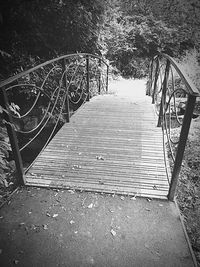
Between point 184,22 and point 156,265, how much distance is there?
43.3 feet

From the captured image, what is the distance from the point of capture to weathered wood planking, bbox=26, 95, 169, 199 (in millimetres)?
2467

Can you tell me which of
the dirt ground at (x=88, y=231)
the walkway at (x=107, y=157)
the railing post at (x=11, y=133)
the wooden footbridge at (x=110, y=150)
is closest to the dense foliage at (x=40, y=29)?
the wooden footbridge at (x=110, y=150)

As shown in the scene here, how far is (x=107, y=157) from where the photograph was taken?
117 inches

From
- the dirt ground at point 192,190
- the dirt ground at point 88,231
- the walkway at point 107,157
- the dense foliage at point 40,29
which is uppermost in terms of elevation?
the dense foliage at point 40,29

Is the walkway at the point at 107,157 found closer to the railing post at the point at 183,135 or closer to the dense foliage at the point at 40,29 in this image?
the railing post at the point at 183,135

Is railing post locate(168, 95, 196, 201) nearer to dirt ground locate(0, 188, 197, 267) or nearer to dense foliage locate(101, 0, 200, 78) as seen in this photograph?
dirt ground locate(0, 188, 197, 267)

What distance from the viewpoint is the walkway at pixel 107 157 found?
247 centimetres

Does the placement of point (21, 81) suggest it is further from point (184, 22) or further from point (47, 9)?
point (184, 22)

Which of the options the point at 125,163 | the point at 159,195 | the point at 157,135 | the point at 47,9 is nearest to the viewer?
the point at 159,195

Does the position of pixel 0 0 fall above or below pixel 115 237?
above

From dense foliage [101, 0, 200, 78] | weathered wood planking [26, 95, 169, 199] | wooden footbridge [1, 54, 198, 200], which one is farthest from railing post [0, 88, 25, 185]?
dense foliage [101, 0, 200, 78]

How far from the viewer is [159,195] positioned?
7.53 feet

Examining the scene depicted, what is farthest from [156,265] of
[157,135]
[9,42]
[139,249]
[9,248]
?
[9,42]

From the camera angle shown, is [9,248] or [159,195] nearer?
[9,248]
